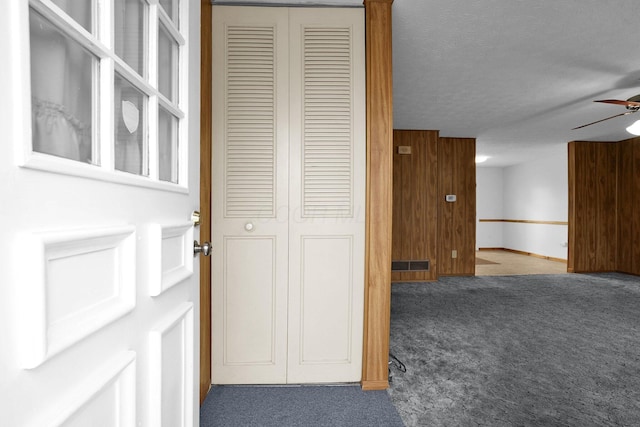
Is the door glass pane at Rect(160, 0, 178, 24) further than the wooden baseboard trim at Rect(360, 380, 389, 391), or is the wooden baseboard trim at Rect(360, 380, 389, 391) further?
the wooden baseboard trim at Rect(360, 380, 389, 391)

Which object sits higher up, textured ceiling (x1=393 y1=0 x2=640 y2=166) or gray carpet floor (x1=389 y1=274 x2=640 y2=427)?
textured ceiling (x1=393 y1=0 x2=640 y2=166)

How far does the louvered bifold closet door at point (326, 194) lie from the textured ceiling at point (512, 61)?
230mm

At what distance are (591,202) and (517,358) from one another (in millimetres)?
4845

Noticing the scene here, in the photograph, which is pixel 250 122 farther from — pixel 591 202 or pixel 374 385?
pixel 591 202

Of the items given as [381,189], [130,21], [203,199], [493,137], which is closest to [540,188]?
[493,137]

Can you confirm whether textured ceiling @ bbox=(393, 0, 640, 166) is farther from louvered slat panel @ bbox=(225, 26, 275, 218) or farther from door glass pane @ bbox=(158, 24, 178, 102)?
door glass pane @ bbox=(158, 24, 178, 102)

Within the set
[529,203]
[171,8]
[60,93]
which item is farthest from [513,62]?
[529,203]

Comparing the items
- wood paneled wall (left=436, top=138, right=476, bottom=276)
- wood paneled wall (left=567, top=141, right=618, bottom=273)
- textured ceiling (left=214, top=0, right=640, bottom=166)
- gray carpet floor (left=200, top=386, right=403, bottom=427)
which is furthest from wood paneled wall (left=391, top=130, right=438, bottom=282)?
gray carpet floor (left=200, top=386, right=403, bottom=427)

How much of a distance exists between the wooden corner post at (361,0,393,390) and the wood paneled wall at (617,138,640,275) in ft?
19.4

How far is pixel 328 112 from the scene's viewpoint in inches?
73.1

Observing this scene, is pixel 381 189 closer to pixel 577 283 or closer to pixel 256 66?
pixel 256 66

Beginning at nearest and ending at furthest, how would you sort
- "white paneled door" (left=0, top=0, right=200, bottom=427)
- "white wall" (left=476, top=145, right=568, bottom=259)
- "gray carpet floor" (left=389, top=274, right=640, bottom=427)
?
"white paneled door" (left=0, top=0, right=200, bottom=427) < "gray carpet floor" (left=389, top=274, right=640, bottom=427) < "white wall" (left=476, top=145, right=568, bottom=259)

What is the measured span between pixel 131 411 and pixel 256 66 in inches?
67.1

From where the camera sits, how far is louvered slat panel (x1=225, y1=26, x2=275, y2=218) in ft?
6.07
